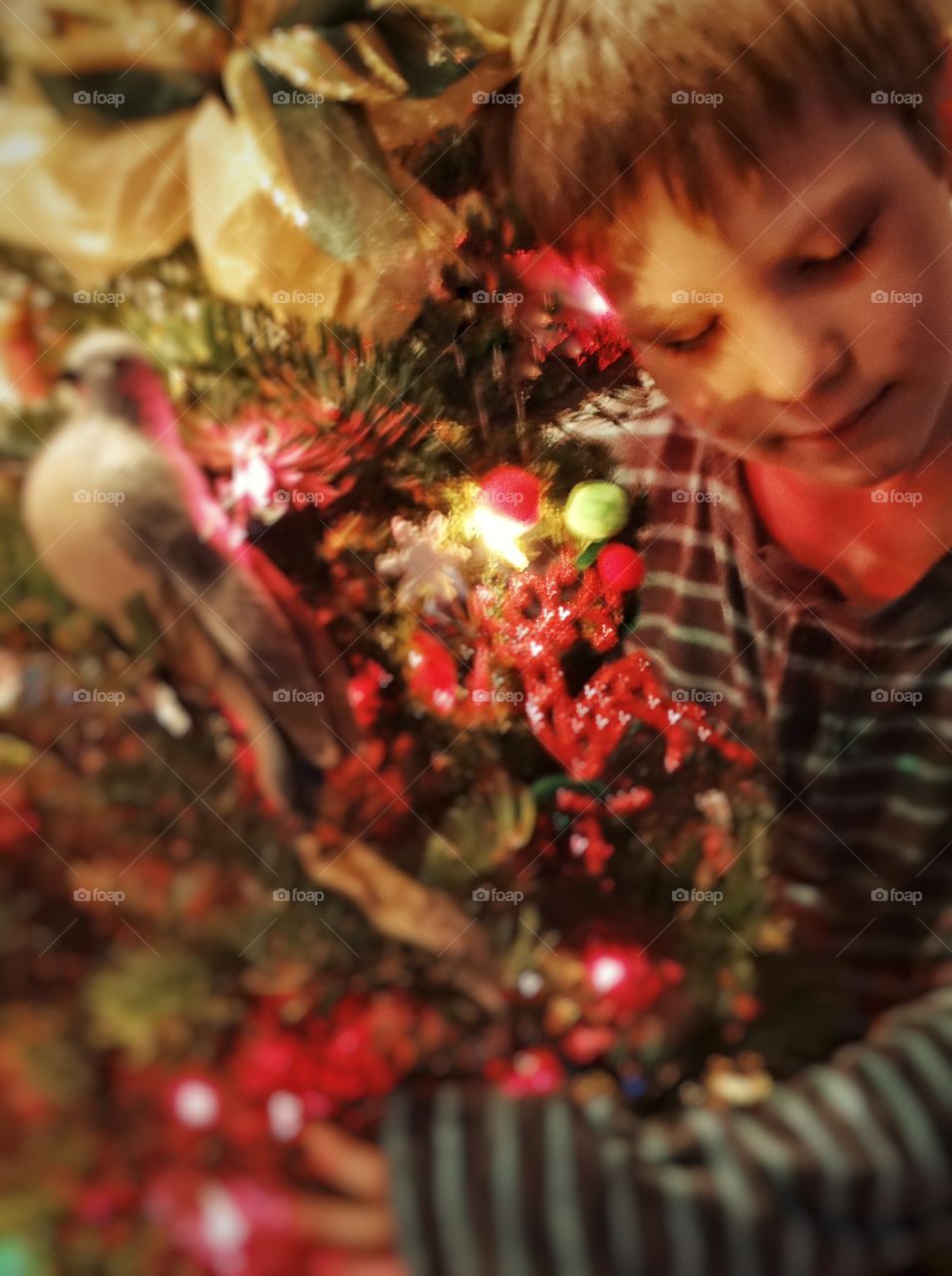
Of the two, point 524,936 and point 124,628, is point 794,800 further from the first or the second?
point 124,628

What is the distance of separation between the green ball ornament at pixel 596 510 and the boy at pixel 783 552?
0.7 inches

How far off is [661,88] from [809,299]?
0.16 metres

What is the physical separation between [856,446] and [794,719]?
180mm

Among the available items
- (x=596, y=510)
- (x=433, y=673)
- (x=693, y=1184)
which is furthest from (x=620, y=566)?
(x=693, y=1184)

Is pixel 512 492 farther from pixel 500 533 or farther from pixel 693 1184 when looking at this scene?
pixel 693 1184

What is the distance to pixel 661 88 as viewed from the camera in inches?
22.6

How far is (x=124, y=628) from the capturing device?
0.53 meters

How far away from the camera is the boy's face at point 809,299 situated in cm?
58

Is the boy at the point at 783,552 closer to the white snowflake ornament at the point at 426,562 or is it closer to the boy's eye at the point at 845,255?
the boy's eye at the point at 845,255

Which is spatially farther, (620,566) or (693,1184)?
(620,566)

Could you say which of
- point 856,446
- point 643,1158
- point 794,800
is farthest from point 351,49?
point 643,1158

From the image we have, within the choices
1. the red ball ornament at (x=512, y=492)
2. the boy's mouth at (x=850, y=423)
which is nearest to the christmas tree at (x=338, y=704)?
the red ball ornament at (x=512, y=492)

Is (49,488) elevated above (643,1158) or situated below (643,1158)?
above

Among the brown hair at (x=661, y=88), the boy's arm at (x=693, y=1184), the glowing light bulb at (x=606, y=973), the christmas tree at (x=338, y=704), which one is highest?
the brown hair at (x=661, y=88)
